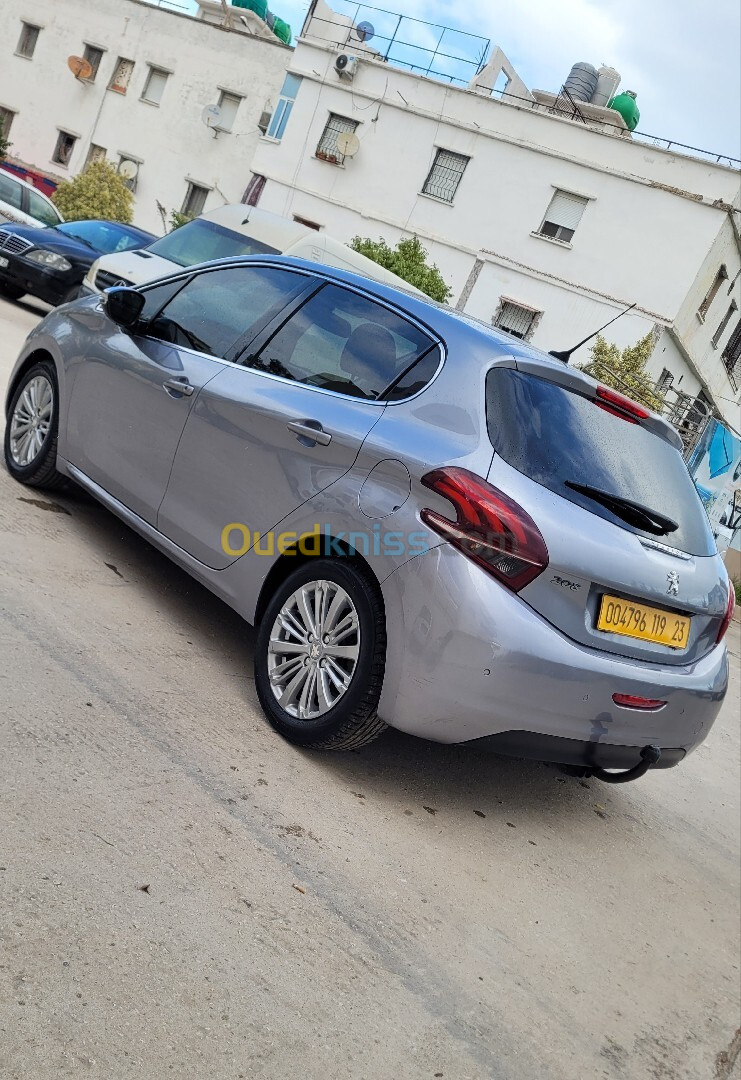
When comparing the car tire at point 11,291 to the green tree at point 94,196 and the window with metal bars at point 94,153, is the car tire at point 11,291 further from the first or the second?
the window with metal bars at point 94,153

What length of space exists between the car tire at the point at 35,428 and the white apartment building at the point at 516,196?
24434mm

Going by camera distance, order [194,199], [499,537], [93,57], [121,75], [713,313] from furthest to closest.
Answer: [93,57] < [121,75] < [194,199] < [713,313] < [499,537]

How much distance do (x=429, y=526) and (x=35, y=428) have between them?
310cm

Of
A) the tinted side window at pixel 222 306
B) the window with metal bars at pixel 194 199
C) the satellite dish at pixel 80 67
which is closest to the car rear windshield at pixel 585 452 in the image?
the tinted side window at pixel 222 306

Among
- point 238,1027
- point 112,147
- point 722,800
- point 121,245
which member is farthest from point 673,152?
point 238,1027

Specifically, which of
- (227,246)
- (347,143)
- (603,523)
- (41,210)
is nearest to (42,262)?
(227,246)

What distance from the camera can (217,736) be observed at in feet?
13.1

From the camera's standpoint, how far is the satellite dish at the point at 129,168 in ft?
132

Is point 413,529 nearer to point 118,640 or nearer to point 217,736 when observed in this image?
point 217,736

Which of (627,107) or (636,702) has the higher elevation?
(627,107)

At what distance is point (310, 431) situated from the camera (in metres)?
4.21

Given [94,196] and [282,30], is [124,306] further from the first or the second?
[282,30]

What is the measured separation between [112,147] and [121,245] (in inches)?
1092

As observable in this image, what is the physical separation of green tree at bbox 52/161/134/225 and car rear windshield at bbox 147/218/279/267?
2367 centimetres
